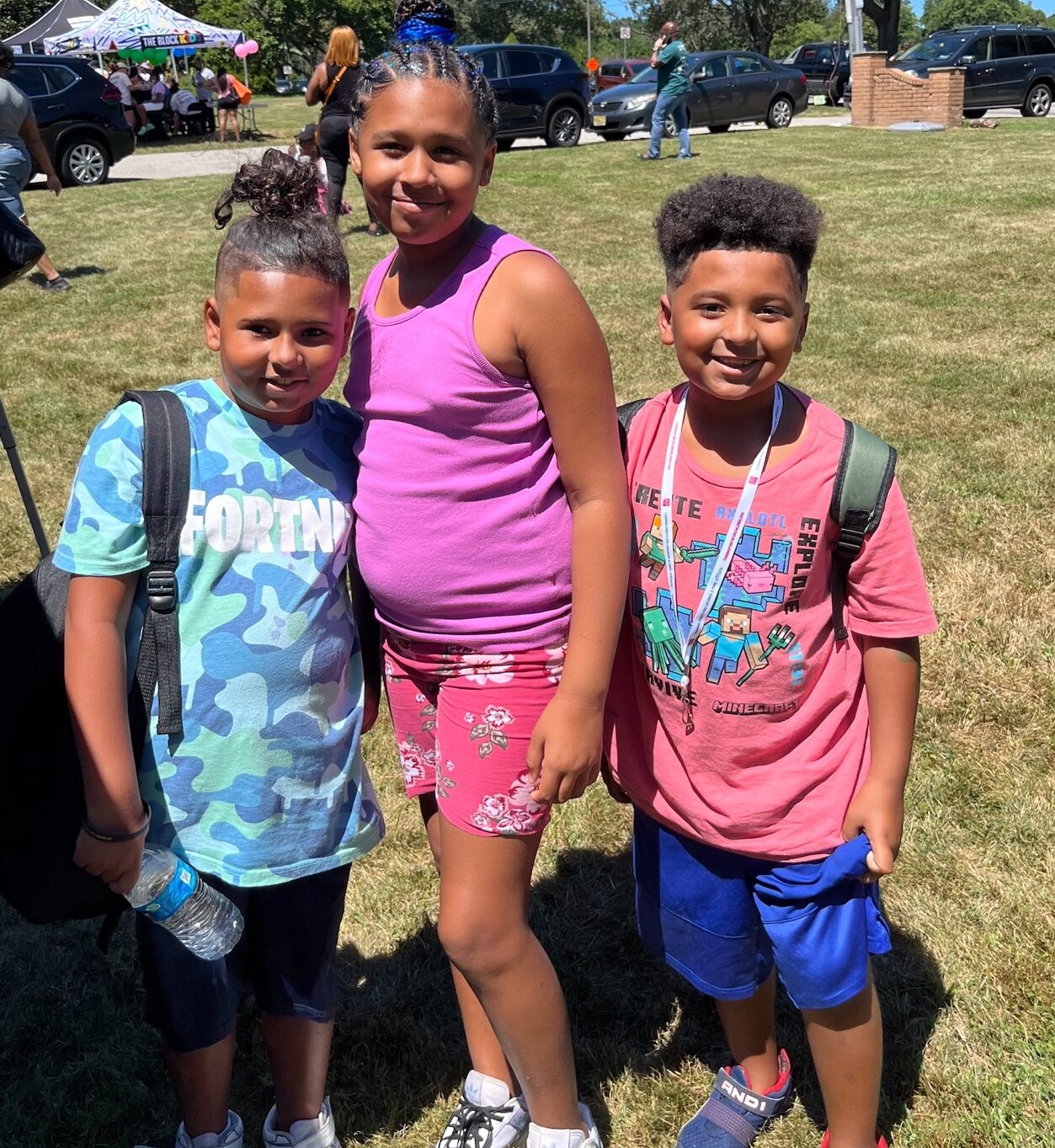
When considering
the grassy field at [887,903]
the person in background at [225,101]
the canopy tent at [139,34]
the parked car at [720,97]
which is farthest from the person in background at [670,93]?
the canopy tent at [139,34]

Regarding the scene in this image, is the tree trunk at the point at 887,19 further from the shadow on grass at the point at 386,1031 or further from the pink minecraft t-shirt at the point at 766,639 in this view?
the pink minecraft t-shirt at the point at 766,639

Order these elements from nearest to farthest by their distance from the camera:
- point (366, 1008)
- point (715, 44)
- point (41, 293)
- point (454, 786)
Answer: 1. point (454, 786)
2. point (366, 1008)
3. point (41, 293)
4. point (715, 44)

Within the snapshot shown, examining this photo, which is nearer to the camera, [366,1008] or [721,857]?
[721,857]

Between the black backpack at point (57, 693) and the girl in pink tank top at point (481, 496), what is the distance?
1.00 feet

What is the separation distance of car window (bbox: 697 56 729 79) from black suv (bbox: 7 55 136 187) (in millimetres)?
9888

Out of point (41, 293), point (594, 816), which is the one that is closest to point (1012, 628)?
point (594, 816)

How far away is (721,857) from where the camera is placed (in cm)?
202

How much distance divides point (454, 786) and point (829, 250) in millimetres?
9180

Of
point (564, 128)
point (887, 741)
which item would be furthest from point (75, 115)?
point (887, 741)

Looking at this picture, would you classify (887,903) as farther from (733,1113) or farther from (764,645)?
(764,645)

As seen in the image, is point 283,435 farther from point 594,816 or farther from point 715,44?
point 715,44

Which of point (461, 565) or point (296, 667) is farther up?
point (461, 565)

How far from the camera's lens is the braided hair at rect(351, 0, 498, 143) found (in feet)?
5.78

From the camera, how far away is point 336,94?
409 inches
